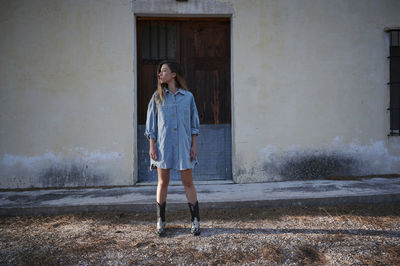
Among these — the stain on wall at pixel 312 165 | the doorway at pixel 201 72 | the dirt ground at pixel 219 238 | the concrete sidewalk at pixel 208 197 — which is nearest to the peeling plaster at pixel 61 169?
the concrete sidewalk at pixel 208 197

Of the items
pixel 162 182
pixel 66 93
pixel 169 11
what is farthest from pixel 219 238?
pixel 169 11

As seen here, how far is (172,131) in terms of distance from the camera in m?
2.97

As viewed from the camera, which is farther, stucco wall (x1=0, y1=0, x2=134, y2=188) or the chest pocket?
stucco wall (x1=0, y1=0, x2=134, y2=188)

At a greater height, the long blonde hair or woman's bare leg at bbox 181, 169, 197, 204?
the long blonde hair

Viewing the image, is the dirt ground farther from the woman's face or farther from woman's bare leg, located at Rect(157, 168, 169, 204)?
the woman's face

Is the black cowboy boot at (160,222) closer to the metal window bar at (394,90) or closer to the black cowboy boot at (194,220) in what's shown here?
the black cowboy boot at (194,220)

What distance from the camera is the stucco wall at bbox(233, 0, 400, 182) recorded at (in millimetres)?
5133

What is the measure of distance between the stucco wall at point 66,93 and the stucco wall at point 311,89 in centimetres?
209

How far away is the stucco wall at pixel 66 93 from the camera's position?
4883 millimetres

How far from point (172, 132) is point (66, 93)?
292cm

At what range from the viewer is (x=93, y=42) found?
4949mm

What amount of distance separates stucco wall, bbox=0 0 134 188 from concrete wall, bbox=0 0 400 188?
0.02 meters

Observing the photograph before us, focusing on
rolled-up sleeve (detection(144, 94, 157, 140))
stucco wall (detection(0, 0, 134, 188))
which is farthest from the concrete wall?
rolled-up sleeve (detection(144, 94, 157, 140))

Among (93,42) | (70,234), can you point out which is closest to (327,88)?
(93,42)
